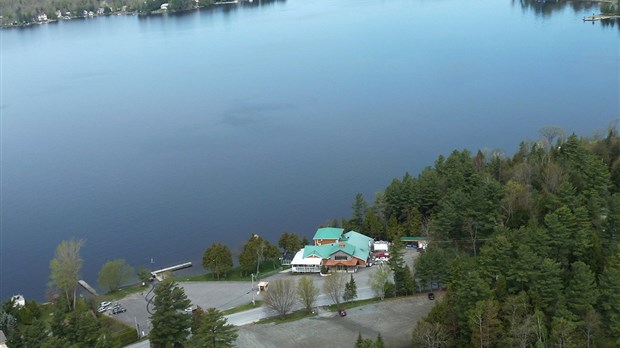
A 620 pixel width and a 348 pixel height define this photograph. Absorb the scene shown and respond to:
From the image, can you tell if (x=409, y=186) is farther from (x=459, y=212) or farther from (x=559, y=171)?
(x=559, y=171)

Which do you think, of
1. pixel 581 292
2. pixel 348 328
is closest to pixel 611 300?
pixel 581 292

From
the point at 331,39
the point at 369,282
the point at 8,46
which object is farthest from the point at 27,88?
the point at 369,282

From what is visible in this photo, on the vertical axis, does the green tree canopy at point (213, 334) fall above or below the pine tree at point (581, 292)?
below

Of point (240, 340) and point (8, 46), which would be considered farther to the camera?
point (8, 46)

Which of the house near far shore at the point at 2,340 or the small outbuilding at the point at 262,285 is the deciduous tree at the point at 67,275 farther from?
the small outbuilding at the point at 262,285

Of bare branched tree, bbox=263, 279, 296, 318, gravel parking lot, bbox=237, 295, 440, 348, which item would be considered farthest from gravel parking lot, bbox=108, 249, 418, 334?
bare branched tree, bbox=263, 279, 296, 318

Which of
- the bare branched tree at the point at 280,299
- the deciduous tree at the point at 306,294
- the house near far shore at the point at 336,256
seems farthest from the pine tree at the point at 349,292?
the house near far shore at the point at 336,256
